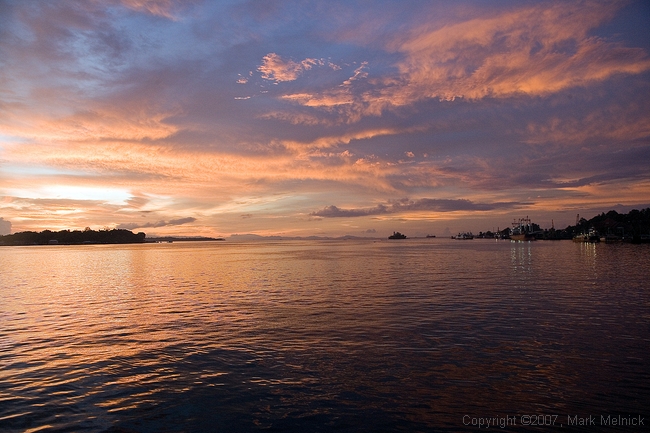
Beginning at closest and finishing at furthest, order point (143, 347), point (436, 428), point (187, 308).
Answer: point (436, 428) → point (143, 347) → point (187, 308)

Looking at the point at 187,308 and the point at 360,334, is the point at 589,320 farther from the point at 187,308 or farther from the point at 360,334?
the point at 187,308

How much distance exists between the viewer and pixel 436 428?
12117 millimetres

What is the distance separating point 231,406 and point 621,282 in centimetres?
5072

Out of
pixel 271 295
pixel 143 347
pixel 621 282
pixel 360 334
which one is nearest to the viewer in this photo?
pixel 143 347

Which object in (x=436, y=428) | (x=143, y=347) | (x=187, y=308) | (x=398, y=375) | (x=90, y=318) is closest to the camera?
(x=436, y=428)

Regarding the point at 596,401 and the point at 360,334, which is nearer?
the point at 596,401

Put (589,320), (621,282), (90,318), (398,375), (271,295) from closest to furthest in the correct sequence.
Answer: (398,375) → (589,320) → (90,318) → (271,295) → (621,282)

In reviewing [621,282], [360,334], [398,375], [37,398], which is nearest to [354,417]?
[398,375]

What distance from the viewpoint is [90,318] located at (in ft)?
98.4

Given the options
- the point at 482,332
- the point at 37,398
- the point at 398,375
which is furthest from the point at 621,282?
the point at 37,398

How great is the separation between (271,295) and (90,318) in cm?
1637

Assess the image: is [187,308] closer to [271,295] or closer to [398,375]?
[271,295]

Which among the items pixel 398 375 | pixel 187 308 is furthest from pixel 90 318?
pixel 398 375

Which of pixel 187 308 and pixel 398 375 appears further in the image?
pixel 187 308
